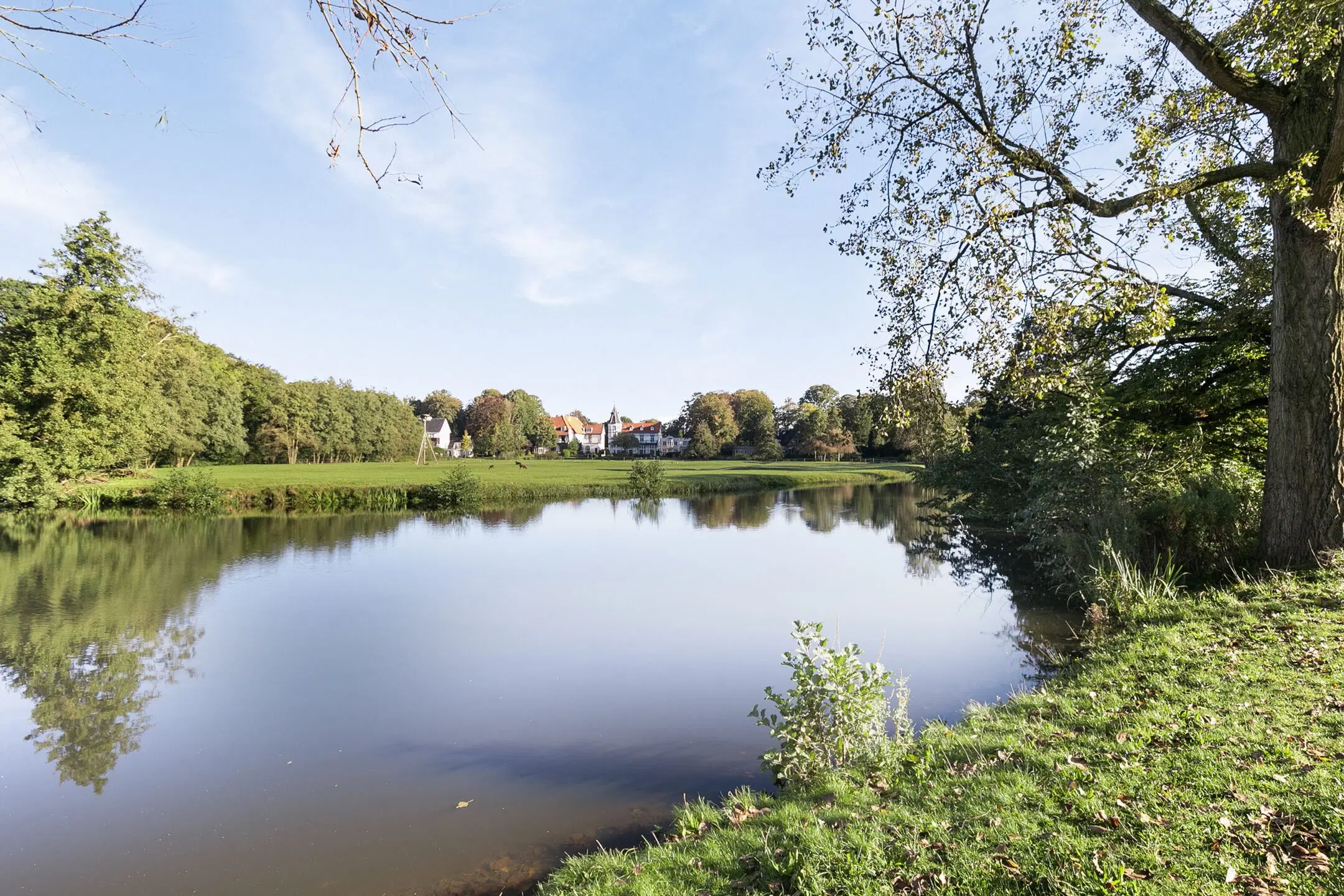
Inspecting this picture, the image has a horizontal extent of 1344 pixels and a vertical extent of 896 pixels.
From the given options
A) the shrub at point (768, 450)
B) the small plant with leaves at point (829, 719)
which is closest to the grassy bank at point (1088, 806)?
the small plant with leaves at point (829, 719)

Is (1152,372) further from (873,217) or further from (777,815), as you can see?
(777,815)

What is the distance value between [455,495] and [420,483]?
3.97m

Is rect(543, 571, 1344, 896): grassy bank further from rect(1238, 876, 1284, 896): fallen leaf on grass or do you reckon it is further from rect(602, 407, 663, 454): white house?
rect(602, 407, 663, 454): white house

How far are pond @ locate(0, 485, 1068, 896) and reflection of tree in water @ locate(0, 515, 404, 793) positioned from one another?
6 cm

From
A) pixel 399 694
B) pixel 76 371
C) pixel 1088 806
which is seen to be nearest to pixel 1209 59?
pixel 1088 806

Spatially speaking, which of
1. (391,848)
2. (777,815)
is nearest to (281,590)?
(391,848)

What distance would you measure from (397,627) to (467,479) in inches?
809

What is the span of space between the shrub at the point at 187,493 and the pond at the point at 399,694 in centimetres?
1031

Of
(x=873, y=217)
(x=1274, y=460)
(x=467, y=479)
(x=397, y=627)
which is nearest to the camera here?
(x=1274, y=460)

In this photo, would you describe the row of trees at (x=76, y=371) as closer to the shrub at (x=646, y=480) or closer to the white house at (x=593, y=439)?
the shrub at (x=646, y=480)

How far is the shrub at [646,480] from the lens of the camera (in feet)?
114

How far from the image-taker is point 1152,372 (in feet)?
36.0

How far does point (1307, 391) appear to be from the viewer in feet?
23.7

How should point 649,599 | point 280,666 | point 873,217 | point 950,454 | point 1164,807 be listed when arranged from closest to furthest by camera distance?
point 1164,807, point 873,217, point 280,666, point 649,599, point 950,454
